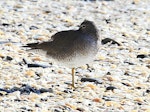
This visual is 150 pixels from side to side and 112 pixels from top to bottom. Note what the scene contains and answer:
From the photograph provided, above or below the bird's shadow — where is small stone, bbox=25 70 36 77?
above

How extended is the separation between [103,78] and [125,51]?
1482 millimetres

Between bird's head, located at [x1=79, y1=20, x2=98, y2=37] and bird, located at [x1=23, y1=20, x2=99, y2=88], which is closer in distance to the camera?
bird, located at [x1=23, y1=20, x2=99, y2=88]

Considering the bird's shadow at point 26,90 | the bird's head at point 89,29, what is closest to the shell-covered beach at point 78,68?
the bird's shadow at point 26,90

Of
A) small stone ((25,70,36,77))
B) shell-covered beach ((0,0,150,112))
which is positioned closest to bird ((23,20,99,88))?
shell-covered beach ((0,0,150,112))

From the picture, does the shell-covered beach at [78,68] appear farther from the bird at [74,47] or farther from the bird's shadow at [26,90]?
the bird at [74,47]

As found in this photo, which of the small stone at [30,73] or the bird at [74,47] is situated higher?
the bird at [74,47]

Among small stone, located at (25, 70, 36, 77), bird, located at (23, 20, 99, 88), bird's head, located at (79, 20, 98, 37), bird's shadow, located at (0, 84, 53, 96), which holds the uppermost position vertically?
bird's head, located at (79, 20, 98, 37)

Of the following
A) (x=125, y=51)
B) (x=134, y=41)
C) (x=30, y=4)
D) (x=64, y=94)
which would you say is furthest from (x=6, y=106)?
(x=30, y=4)

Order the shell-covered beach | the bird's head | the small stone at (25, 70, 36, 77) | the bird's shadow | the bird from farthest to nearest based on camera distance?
the small stone at (25, 70, 36, 77) → the bird's head → the bird → the bird's shadow → the shell-covered beach

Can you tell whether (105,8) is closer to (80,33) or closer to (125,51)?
(125,51)

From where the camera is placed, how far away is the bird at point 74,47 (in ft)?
21.2

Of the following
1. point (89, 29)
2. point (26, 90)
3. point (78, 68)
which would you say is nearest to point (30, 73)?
point (26, 90)

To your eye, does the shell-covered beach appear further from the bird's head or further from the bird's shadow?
the bird's head

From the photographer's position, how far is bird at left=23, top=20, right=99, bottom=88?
645cm
